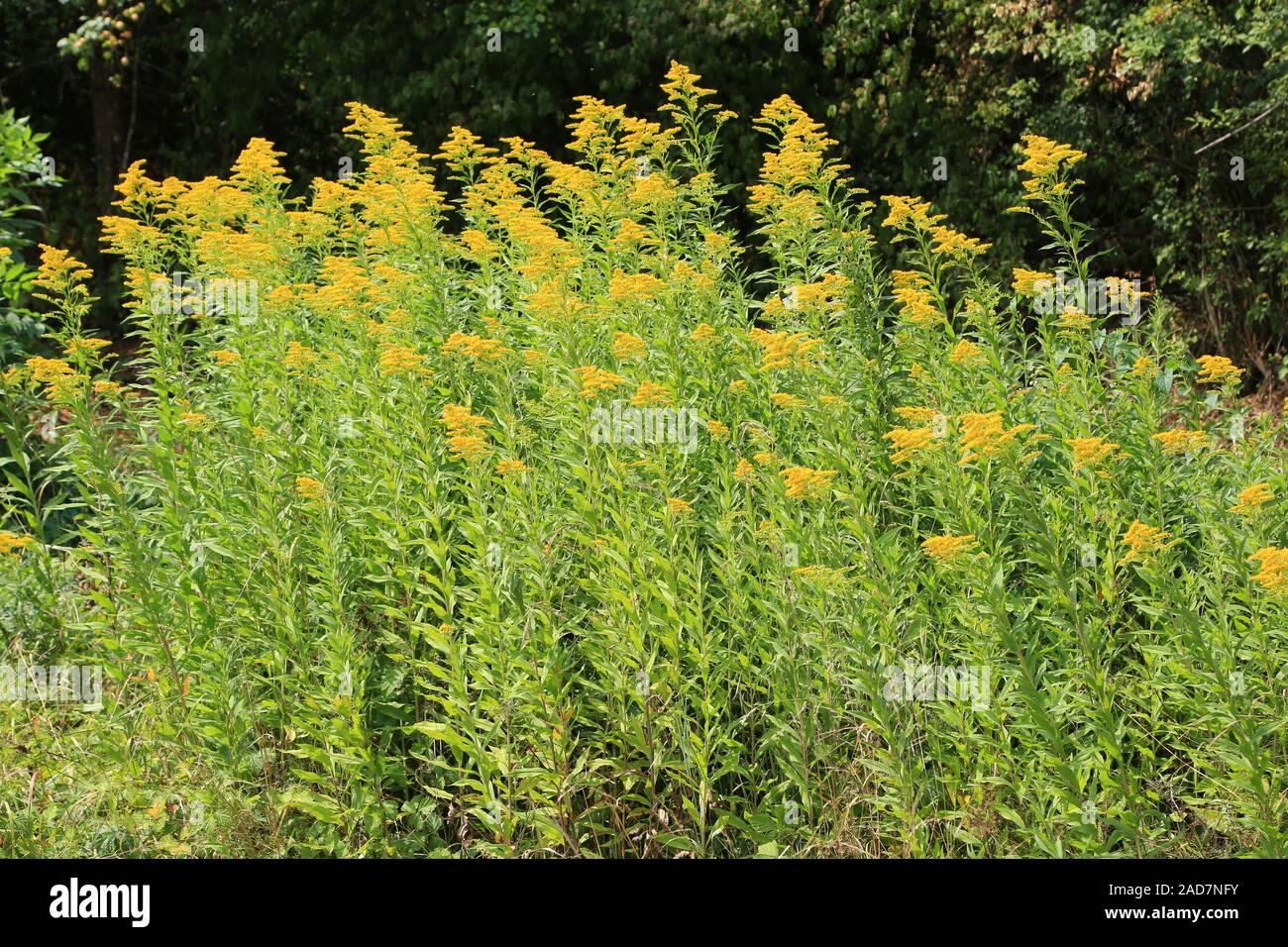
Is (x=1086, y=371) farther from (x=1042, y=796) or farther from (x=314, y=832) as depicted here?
(x=314, y=832)

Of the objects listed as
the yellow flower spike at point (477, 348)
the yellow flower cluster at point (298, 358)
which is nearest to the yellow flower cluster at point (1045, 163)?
the yellow flower spike at point (477, 348)

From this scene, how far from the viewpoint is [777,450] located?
13.7ft

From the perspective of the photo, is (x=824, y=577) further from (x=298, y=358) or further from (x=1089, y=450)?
(x=298, y=358)

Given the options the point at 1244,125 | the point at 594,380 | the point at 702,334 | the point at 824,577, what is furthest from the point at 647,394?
the point at 1244,125

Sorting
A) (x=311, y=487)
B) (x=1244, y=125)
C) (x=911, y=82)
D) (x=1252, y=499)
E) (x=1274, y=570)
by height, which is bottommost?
(x=1274, y=570)
